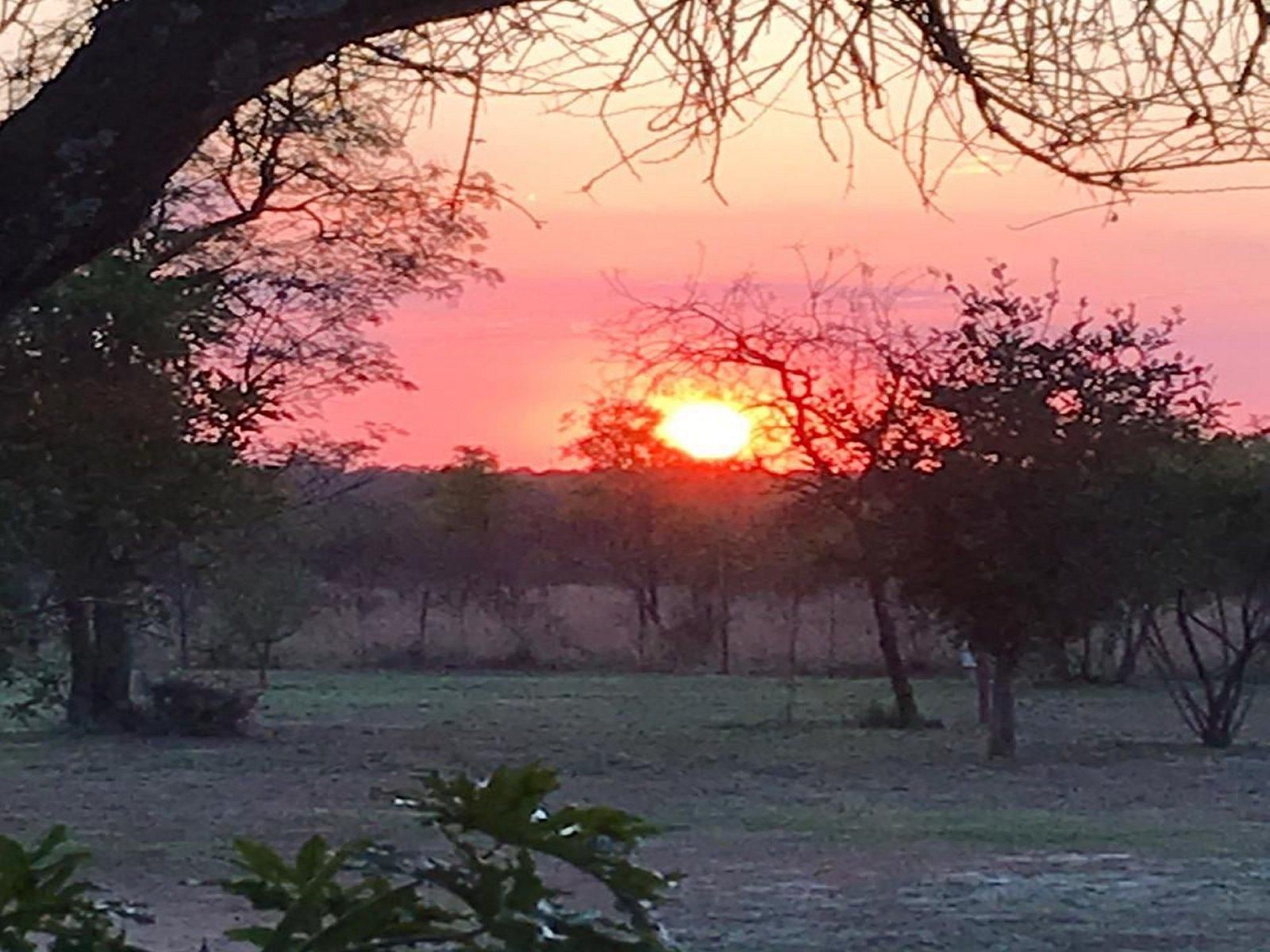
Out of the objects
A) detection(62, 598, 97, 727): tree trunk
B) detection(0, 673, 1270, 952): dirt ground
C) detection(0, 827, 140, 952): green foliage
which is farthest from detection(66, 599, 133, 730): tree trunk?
detection(0, 827, 140, 952): green foliage

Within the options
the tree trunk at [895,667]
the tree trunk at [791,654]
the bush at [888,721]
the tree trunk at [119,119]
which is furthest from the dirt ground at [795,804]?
the tree trunk at [119,119]

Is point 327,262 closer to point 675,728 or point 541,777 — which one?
point 675,728

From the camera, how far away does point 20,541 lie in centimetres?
1239

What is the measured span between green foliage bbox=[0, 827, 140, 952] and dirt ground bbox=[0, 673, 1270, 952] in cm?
268

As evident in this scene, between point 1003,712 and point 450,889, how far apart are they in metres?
20.1

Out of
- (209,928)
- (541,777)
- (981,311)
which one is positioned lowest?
(209,928)

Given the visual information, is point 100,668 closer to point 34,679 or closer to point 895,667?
point 34,679

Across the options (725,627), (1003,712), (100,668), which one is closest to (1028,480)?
(1003,712)

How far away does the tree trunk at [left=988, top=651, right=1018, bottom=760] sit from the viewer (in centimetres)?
2288

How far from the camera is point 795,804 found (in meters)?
18.8

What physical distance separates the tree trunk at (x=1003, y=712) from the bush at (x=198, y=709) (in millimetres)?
8719

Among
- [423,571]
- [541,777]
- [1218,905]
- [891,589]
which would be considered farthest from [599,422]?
[541,777]

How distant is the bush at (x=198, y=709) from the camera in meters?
26.5

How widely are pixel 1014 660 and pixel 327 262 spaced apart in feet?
28.9
